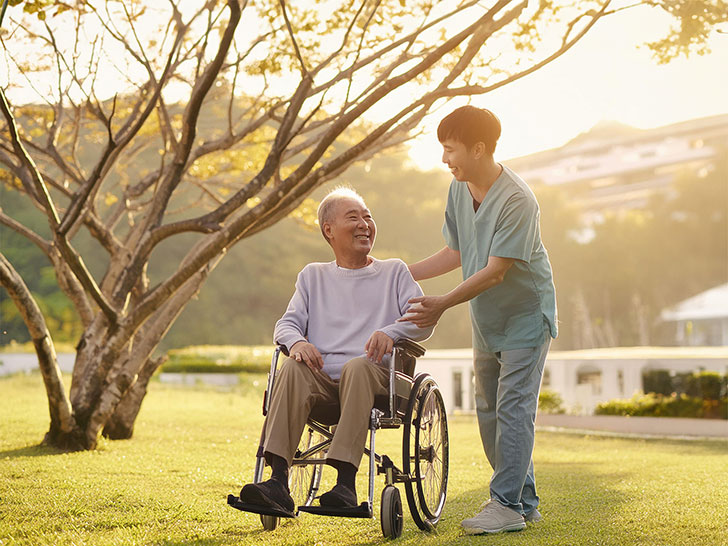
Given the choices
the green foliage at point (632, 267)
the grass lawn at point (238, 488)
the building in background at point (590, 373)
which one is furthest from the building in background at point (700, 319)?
the grass lawn at point (238, 488)

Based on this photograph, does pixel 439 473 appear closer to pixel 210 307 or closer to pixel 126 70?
pixel 126 70

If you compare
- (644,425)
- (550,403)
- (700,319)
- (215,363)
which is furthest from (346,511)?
(700,319)

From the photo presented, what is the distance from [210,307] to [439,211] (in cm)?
797

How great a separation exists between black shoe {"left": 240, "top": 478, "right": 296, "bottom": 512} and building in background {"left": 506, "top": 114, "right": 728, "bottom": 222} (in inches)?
1873

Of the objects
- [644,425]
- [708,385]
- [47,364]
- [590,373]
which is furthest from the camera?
[590,373]

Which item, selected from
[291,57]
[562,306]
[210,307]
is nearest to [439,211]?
[562,306]

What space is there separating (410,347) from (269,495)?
0.67 metres

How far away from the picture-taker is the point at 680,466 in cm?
566

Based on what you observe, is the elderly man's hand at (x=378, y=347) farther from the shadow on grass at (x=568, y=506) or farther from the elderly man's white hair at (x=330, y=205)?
the shadow on grass at (x=568, y=506)

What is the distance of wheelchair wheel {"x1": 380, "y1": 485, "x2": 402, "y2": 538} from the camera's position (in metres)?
2.91

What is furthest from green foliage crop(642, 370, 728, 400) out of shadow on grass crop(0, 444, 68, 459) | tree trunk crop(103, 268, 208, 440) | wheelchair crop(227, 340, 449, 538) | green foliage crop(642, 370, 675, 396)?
wheelchair crop(227, 340, 449, 538)

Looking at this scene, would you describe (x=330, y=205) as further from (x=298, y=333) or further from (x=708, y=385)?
(x=708, y=385)

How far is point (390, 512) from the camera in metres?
2.92

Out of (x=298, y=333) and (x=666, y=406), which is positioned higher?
(x=298, y=333)
